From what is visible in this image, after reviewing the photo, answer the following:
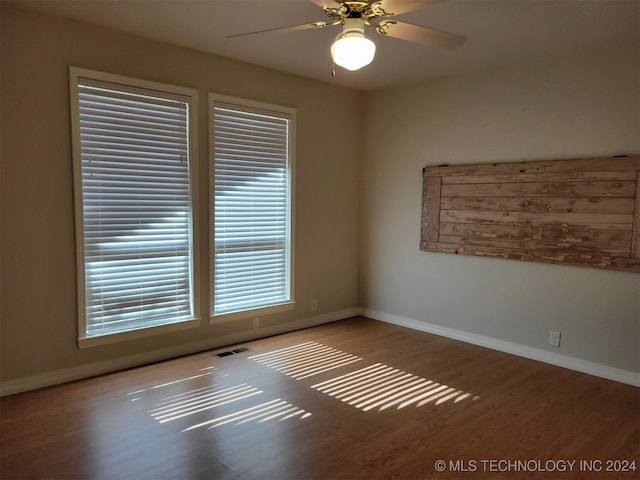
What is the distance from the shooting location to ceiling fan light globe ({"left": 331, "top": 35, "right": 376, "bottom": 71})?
85.1 inches

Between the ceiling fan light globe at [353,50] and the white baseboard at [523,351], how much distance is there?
118 inches

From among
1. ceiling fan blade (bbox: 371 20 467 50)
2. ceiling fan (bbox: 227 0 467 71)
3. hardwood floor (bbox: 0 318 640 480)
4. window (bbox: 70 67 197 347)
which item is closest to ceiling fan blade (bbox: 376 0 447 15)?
ceiling fan (bbox: 227 0 467 71)

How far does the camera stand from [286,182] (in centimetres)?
452

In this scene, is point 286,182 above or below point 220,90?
below

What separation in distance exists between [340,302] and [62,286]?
→ 2.88m

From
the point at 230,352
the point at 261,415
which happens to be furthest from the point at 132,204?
the point at 261,415

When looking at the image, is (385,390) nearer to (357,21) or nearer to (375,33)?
(357,21)

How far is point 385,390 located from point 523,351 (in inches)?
59.7

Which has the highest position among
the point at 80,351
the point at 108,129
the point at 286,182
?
the point at 108,129

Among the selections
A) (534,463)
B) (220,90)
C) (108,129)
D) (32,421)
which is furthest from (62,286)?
(534,463)

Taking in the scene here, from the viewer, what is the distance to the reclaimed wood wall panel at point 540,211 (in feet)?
11.1

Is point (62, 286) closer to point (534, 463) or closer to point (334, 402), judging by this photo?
point (334, 402)

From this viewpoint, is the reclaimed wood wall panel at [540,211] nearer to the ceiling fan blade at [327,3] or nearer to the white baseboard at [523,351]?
the white baseboard at [523,351]

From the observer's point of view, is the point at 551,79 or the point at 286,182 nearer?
the point at 551,79
